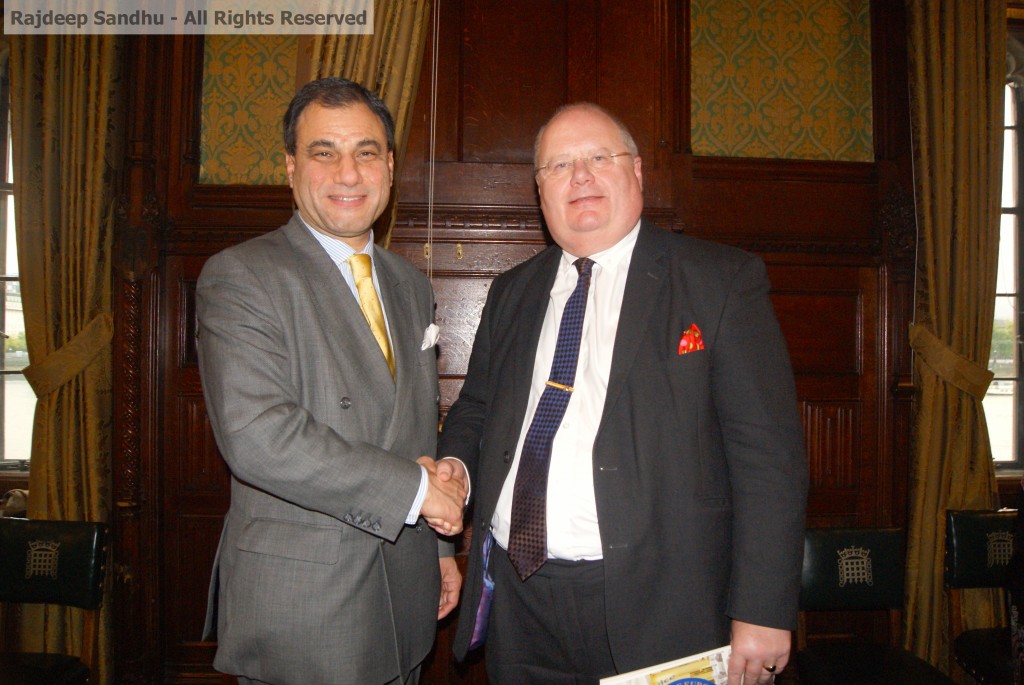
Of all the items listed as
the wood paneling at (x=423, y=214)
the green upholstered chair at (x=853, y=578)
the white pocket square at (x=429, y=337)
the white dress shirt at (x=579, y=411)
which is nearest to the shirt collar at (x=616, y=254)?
the white dress shirt at (x=579, y=411)

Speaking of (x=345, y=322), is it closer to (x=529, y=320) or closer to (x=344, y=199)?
(x=344, y=199)

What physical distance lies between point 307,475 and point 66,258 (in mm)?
2433

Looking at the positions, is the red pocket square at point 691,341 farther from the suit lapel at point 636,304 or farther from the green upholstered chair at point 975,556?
the green upholstered chair at point 975,556

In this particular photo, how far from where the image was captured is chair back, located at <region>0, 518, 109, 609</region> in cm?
267

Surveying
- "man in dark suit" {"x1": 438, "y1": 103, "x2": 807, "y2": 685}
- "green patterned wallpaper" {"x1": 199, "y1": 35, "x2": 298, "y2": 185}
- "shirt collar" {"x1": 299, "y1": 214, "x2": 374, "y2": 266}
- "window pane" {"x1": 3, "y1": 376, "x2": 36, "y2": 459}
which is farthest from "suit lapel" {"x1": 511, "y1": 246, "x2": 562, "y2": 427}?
"window pane" {"x1": 3, "y1": 376, "x2": 36, "y2": 459}

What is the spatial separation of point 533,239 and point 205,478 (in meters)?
2.04

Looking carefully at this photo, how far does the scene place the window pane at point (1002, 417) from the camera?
12.7ft

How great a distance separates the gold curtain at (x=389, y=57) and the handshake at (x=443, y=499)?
1.53 m

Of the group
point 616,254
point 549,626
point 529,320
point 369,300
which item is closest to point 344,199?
point 369,300

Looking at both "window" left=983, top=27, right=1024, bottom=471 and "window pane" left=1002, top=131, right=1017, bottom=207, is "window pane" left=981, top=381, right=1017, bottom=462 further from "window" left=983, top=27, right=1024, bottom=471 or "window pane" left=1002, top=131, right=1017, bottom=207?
"window pane" left=1002, top=131, right=1017, bottom=207

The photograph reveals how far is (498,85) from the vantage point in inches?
129

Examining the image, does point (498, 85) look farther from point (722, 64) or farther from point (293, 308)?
point (293, 308)

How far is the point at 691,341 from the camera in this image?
171 centimetres

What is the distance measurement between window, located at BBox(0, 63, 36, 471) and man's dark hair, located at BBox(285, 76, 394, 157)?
2.75 meters
